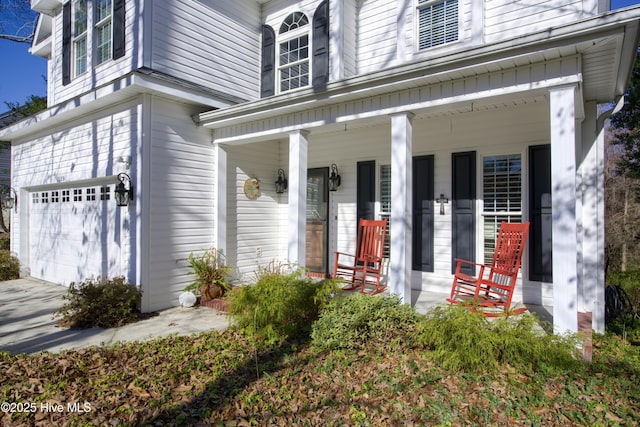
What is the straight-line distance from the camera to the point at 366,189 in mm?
6676

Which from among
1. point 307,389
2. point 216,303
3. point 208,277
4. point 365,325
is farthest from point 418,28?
point 307,389

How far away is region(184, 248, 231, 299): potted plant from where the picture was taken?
227 inches

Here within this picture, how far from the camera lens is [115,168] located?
5957mm

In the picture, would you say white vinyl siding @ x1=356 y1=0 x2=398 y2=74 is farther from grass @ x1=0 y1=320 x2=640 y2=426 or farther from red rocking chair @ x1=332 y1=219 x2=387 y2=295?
grass @ x1=0 y1=320 x2=640 y2=426

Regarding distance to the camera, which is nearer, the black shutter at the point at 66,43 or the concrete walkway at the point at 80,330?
the concrete walkway at the point at 80,330

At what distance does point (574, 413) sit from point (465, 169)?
3793 mm

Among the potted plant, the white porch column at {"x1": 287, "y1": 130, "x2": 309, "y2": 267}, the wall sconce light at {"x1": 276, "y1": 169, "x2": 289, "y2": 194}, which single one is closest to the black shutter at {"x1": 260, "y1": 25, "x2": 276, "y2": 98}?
the wall sconce light at {"x1": 276, "y1": 169, "x2": 289, "y2": 194}

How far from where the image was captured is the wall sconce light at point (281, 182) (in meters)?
7.53

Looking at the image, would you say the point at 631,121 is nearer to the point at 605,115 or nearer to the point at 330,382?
the point at 605,115

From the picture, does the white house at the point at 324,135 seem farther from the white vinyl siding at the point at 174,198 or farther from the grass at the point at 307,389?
the grass at the point at 307,389

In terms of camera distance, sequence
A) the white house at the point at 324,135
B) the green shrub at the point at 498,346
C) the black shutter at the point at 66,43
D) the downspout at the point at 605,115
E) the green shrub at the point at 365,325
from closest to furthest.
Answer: the green shrub at the point at 498,346 < the green shrub at the point at 365,325 < the white house at the point at 324,135 < the downspout at the point at 605,115 < the black shutter at the point at 66,43

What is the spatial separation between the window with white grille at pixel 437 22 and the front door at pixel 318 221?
286 cm

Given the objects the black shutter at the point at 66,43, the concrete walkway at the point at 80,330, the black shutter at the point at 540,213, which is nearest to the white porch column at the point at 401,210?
the concrete walkway at the point at 80,330

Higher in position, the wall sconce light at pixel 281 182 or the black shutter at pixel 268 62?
the black shutter at pixel 268 62
